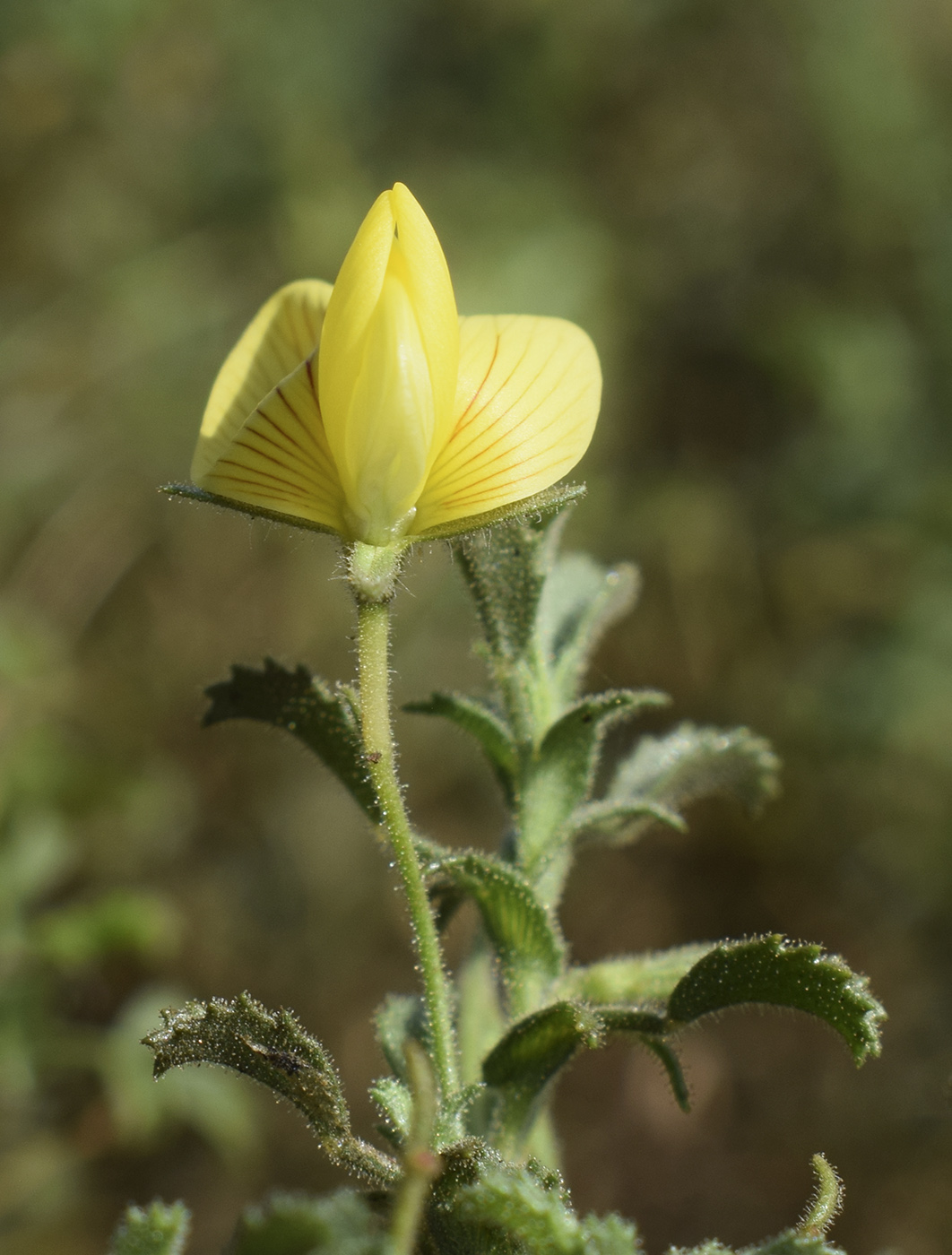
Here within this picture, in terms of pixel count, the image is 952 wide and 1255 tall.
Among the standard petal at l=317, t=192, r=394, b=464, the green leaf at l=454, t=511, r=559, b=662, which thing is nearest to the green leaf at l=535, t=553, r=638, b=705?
the green leaf at l=454, t=511, r=559, b=662

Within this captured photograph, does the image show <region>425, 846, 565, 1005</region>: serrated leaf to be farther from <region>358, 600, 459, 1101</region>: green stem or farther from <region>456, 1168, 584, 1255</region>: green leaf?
<region>456, 1168, 584, 1255</region>: green leaf

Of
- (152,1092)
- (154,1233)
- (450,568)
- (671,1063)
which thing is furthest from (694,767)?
(450,568)

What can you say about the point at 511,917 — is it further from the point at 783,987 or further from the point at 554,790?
the point at 783,987

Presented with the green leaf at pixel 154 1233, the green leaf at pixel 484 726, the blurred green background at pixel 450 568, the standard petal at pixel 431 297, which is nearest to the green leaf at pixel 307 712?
the green leaf at pixel 484 726

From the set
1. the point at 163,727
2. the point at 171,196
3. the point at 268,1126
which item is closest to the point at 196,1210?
the point at 268,1126

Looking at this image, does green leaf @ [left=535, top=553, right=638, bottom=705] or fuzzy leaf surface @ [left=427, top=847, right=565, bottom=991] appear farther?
green leaf @ [left=535, top=553, right=638, bottom=705]

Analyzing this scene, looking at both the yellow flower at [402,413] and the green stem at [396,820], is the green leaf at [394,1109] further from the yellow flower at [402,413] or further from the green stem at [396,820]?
the yellow flower at [402,413]
